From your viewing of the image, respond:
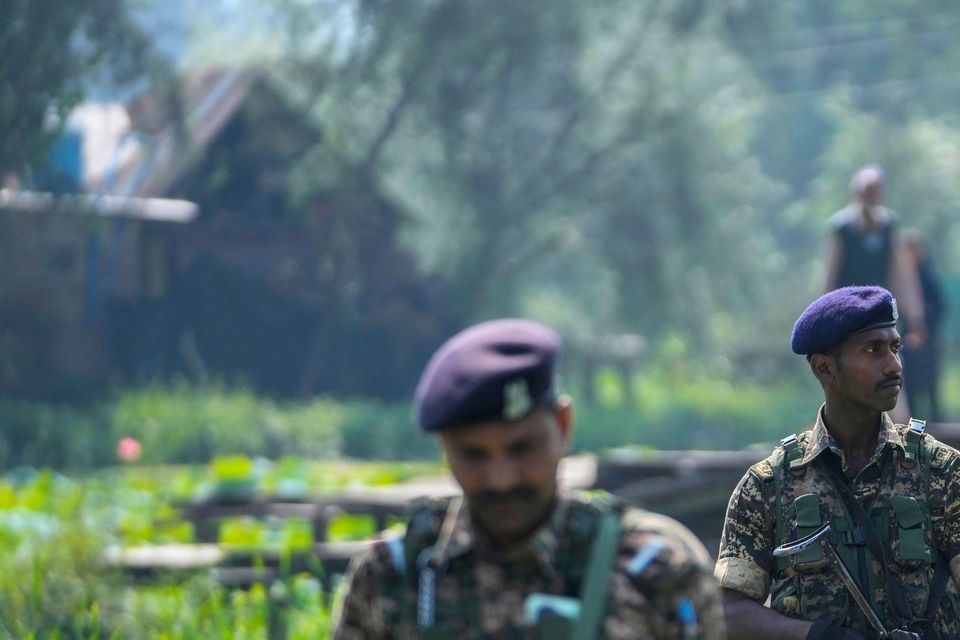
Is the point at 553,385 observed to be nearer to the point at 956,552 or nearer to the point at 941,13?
the point at 956,552

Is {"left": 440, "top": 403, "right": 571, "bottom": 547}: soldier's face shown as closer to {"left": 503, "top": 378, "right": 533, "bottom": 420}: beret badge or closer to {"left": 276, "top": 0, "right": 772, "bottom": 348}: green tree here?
{"left": 503, "top": 378, "right": 533, "bottom": 420}: beret badge

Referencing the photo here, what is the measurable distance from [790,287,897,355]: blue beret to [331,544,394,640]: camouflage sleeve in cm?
172

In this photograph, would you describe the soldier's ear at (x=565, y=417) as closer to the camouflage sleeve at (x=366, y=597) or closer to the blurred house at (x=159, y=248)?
the camouflage sleeve at (x=366, y=597)

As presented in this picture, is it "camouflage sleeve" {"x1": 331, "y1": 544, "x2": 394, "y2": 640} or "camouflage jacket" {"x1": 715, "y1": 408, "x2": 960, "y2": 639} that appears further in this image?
"camouflage jacket" {"x1": 715, "y1": 408, "x2": 960, "y2": 639}

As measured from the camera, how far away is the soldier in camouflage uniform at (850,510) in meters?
4.12

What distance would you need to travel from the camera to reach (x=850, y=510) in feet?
13.8

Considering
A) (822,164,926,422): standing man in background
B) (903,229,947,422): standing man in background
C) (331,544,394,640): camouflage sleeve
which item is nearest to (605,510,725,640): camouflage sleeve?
(331,544,394,640): camouflage sleeve

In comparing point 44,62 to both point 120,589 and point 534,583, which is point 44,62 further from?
point 534,583

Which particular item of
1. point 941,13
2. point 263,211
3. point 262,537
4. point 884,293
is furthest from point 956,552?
point 941,13

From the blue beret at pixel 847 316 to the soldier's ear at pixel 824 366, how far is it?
0.08ft

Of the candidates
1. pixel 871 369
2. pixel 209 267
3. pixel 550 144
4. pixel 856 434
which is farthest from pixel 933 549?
pixel 550 144

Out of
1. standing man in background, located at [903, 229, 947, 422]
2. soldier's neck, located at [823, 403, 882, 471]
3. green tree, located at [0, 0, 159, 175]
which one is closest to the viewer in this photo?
soldier's neck, located at [823, 403, 882, 471]

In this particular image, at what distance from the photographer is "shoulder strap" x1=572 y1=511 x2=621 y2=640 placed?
277 centimetres

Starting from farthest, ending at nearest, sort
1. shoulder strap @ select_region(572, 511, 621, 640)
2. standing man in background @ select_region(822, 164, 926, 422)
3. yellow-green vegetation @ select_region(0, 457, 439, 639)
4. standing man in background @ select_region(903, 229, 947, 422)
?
1. standing man in background @ select_region(903, 229, 947, 422)
2. standing man in background @ select_region(822, 164, 926, 422)
3. yellow-green vegetation @ select_region(0, 457, 439, 639)
4. shoulder strap @ select_region(572, 511, 621, 640)
